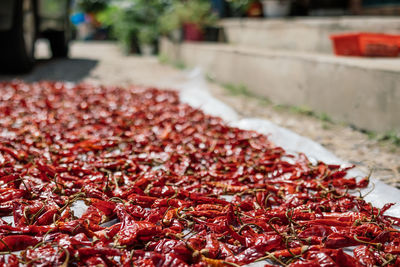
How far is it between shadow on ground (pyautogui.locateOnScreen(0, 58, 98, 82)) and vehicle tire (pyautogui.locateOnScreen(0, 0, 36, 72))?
0.20 metres

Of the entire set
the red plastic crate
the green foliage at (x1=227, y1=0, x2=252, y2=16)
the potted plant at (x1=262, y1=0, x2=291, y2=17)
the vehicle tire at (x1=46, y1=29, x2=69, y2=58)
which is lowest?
the red plastic crate

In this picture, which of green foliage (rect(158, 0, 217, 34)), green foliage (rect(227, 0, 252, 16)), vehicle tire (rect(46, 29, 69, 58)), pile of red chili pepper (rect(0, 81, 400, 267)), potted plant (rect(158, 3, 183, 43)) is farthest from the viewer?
vehicle tire (rect(46, 29, 69, 58))

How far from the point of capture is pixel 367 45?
457cm

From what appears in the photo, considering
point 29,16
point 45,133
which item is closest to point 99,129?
point 45,133

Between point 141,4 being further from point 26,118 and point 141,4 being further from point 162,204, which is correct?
point 162,204

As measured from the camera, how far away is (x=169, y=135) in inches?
147

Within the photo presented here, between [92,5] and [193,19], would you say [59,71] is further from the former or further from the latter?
[92,5]

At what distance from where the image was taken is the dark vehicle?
6.53 meters

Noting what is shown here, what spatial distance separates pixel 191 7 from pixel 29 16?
3.87m

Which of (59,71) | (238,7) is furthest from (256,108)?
(238,7)

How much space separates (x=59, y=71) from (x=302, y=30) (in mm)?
4846

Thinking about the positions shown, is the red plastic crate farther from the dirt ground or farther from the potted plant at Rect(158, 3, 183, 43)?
the potted plant at Rect(158, 3, 183, 43)

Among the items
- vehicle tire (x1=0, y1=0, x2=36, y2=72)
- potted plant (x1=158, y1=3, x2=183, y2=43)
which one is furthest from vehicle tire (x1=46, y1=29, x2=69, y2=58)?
vehicle tire (x1=0, y1=0, x2=36, y2=72)

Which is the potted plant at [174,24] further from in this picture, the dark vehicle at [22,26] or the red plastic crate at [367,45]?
the red plastic crate at [367,45]
